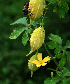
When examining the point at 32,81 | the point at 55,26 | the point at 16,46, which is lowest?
the point at 32,81

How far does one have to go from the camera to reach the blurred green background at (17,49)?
3256mm

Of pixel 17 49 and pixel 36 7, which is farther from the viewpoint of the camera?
pixel 17 49

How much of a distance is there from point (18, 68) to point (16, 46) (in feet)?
1.86

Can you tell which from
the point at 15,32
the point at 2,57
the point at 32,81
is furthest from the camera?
the point at 2,57

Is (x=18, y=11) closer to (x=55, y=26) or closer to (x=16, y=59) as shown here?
(x=55, y=26)

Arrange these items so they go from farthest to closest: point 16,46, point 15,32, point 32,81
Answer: point 16,46
point 32,81
point 15,32

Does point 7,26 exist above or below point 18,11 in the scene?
below

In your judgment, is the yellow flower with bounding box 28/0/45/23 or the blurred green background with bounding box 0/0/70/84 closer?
the yellow flower with bounding box 28/0/45/23

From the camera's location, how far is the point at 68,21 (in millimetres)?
3812

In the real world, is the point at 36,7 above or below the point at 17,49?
below

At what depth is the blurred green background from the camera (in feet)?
10.7

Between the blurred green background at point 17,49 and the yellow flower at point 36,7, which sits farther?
the blurred green background at point 17,49

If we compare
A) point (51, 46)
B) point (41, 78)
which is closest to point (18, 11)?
point (41, 78)

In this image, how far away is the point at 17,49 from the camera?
354 cm
